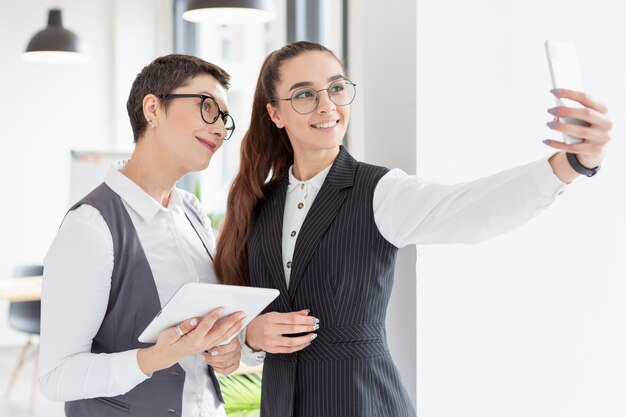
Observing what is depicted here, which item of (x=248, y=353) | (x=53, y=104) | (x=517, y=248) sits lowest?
(x=248, y=353)

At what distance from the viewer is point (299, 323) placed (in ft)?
5.79

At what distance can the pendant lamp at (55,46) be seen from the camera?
19.1 ft

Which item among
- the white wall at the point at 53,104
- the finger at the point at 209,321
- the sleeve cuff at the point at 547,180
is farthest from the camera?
the white wall at the point at 53,104

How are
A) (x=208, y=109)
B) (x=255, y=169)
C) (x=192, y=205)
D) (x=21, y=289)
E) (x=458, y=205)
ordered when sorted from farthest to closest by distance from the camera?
(x=21, y=289) < (x=192, y=205) < (x=255, y=169) < (x=208, y=109) < (x=458, y=205)

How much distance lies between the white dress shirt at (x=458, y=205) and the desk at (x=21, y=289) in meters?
3.93

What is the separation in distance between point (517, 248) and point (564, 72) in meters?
0.98

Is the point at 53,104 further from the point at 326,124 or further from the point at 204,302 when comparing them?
the point at 204,302

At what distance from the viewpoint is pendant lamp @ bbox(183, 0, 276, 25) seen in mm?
3379

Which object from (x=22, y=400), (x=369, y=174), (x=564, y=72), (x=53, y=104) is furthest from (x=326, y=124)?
(x=53, y=104)

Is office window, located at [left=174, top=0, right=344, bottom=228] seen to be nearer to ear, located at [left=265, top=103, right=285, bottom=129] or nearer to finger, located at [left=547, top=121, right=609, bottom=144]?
ear, located at [left=265, top=103, right=285, bottom=129]

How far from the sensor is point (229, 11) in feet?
11.3

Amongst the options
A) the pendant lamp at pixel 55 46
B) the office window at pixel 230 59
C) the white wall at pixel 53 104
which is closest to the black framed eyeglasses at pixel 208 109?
the pendant lamp at pixel 55 46

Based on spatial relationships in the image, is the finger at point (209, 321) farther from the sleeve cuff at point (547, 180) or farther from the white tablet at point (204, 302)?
the sleeve cuff at point (547, 180)

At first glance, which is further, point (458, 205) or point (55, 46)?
point (55, 46)
